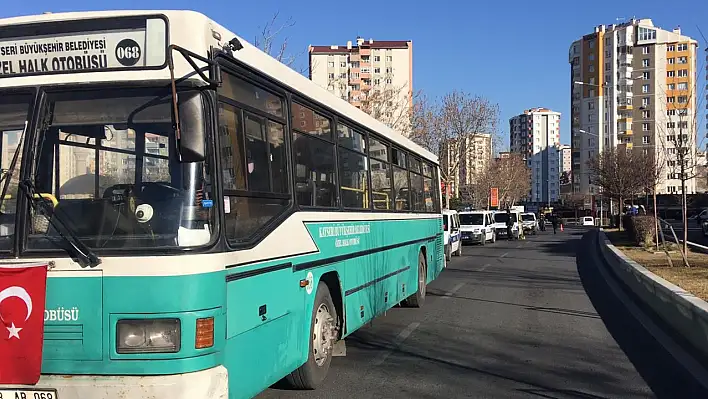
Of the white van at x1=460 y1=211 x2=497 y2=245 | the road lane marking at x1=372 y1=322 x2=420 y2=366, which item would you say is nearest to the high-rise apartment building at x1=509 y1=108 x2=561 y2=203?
the white van at x1=460 y1=211 x2=497 y2=245

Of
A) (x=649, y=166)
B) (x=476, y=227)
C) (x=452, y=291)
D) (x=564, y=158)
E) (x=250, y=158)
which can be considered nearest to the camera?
(x=250, y=158)

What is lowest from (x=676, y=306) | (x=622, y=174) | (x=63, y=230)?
(x=676, y=306)

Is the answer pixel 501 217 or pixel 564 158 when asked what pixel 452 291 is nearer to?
pixel 501 217

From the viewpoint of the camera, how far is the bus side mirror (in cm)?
409

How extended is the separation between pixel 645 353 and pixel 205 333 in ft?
20.3

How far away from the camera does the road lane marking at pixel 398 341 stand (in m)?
7.78

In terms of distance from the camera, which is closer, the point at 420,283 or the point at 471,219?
the point at 420,283

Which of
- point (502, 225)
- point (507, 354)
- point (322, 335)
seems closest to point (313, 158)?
point (322, 335)

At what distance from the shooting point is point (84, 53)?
14.3ft

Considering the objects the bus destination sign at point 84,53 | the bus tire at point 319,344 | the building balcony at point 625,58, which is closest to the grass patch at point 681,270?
the bus tire at point 319,344

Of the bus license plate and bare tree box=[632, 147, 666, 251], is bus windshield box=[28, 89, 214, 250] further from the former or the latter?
bare tree box=[632, 147, 666, 251]

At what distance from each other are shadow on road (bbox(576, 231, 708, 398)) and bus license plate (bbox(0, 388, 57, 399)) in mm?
5356

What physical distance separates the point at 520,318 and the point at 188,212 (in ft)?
26.4

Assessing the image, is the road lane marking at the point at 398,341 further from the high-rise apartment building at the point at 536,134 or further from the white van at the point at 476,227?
the high-rise apartment building at the point at 536,134
